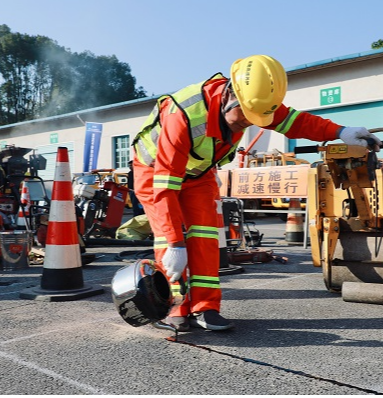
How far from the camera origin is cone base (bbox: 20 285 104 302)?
4.03 meters

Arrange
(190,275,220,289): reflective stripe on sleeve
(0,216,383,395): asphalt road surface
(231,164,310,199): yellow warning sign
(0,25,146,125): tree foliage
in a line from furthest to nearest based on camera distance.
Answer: (0,25,146,125): tree foliage, (231,164,310,199): yellow warning sign, (190,275,220,289): reflective stripe on sleeve, (0,216,383,395): asphalt road surface

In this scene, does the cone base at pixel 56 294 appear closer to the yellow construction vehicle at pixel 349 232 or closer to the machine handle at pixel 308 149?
the yellow construction vehicle at pixel 349 232

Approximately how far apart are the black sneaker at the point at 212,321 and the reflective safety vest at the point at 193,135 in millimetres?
885

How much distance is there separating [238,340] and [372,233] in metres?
1.72

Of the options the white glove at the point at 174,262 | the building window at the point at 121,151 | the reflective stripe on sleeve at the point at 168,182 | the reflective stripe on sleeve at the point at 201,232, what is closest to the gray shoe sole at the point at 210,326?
the white glove at the point at 174,262

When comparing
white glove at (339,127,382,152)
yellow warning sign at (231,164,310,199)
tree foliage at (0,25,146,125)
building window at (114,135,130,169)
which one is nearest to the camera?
white glove at (339,127,382,152)

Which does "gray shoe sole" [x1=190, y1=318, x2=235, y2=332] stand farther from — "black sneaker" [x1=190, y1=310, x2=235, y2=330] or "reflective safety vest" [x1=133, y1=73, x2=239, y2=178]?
"reflective safety vest" [x1=133, y1=73, x2=239, y2=178]

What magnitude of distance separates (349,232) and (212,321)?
165 centimetres

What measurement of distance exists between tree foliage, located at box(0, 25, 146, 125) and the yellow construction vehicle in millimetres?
49368

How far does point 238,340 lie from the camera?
A: 2988mm

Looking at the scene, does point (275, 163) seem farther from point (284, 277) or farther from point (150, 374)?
point (150, 374)

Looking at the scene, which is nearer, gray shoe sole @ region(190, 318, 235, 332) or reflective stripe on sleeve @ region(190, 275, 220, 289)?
gray shoe sole @ region(190, 318, 235, 332)

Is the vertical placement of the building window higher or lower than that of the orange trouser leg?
higher

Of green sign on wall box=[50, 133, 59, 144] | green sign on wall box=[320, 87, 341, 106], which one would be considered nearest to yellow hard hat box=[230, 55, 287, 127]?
green sign on wall box=[320, 87, 341, 106]
